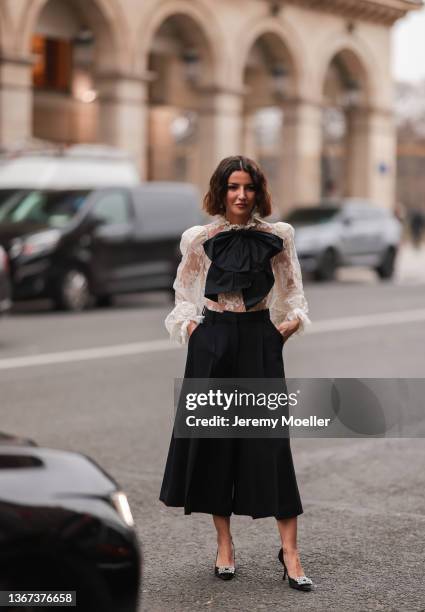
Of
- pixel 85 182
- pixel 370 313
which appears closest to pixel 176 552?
pixel 370 313

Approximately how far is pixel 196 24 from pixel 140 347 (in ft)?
67.3

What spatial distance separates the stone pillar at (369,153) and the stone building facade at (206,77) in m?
0.04

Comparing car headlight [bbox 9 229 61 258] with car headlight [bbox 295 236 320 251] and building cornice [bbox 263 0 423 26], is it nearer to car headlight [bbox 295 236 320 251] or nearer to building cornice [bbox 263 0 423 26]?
car headlight [bbox 295 236 320 251]

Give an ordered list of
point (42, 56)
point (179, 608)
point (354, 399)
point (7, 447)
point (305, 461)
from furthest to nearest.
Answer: point (42, 56) < point (305, 461) < point (354, 399) < point (179, 608) < point (7, 447)

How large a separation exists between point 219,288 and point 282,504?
0.85m

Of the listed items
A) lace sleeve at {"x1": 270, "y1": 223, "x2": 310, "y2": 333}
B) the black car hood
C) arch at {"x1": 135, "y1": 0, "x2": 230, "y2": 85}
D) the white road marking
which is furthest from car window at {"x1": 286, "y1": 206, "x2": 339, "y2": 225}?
the black car hood

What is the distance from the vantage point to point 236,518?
245 inches

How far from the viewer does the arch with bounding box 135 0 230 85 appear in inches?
1200

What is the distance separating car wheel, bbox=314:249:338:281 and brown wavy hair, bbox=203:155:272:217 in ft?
68.8

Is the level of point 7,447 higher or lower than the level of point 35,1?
lower

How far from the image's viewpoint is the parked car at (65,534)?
289 centimetres

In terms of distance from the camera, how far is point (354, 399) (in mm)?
6184

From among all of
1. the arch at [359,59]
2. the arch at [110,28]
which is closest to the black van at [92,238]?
the arch at [110,28]

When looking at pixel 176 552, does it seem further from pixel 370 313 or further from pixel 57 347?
pixel 370 313
